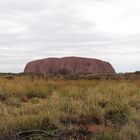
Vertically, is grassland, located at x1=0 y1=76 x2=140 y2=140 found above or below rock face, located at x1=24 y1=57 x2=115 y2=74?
below

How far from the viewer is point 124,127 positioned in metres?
8.12

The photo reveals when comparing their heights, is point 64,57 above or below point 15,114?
above

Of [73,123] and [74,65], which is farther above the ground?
[74,65]

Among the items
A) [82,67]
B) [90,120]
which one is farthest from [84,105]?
[82,67]

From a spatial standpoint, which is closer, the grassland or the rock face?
the grassland

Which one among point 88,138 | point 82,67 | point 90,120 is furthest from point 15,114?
point 82,67

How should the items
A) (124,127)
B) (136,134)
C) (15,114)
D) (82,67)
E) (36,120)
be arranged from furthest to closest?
1. (82,67)
2. (15,114)
3. (36,120)
4. (124,127)
5. (136,134)

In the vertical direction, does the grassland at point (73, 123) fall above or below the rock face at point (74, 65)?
below

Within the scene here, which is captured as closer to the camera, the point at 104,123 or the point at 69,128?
the point at 69,128

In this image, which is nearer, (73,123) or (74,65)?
(73,123)

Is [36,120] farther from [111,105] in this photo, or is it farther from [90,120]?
[111,105]

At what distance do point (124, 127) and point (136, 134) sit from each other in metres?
0.51

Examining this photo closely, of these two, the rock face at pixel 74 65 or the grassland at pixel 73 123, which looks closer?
the grassland at pixel 73 123

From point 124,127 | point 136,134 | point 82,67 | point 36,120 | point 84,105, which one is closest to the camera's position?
point 136,134
